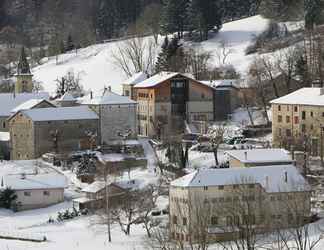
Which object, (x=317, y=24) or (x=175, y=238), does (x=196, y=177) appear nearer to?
(x=175, y=238)

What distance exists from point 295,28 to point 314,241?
48726 mm

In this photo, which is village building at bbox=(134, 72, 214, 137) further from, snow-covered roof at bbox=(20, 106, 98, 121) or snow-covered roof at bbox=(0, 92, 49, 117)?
snow-covered roof at bbox=(0, 92, 49, 117)

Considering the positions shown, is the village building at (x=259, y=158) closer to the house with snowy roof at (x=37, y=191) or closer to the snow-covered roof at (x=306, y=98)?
the snow-covered roof at (x=306, y=98)

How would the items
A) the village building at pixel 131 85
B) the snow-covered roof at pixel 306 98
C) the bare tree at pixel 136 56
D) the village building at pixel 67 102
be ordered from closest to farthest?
the snow-covered roof at pixel 306 98 < the village building at pixel 67 102 < the village building at pixel 131 85 < the bare tree at pixel 136 56

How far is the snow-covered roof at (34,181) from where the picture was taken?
48.0m

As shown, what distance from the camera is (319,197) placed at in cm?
4228

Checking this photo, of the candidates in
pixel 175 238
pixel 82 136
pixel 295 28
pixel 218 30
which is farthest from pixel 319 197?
pixel 218 30

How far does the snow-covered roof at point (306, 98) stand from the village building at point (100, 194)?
11.7 meters

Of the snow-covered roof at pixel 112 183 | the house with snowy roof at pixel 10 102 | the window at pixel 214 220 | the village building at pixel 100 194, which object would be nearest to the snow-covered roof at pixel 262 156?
the snow-covered roof at pixel 112 183

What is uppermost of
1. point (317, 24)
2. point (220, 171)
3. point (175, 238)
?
point (317, 24)

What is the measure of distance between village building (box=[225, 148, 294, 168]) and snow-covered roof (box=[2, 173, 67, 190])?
9.37 metres

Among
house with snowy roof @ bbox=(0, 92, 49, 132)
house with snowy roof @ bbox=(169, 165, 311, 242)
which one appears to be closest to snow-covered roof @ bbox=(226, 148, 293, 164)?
house with snowy roof @ bbox=(169, 165, 311, 242)

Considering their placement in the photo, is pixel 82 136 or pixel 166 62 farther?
pixel 166 62

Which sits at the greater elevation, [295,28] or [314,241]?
[295,28]
